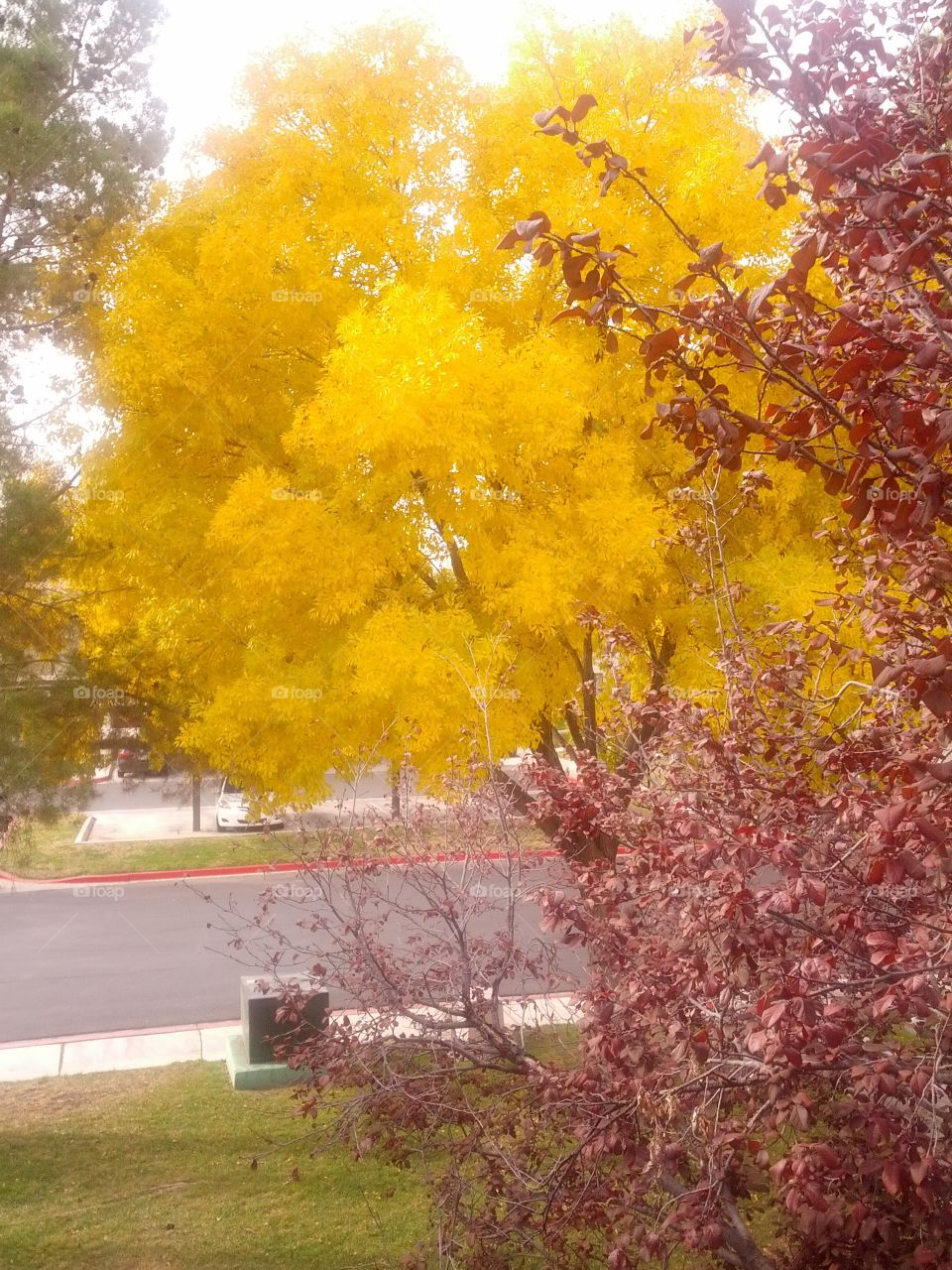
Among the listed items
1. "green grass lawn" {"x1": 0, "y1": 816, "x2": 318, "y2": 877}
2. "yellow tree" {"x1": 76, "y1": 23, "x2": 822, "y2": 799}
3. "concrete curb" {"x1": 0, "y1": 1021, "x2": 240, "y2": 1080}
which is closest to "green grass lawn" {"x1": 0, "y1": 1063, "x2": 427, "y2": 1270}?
"concrete curb" {"x1": 0, "y1": 1021, "x2": 240, "y2": 1080}

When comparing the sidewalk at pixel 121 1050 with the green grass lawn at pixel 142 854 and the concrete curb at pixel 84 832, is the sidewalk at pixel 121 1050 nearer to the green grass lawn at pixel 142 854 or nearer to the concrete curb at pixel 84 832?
the green grass lawn at pixel 142 854

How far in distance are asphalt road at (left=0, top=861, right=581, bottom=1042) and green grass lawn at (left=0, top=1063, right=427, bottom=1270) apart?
123 centimetres

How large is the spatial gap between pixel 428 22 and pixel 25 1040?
9.68 meters

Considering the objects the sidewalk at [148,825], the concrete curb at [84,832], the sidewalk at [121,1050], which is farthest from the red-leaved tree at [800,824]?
the concrete curb at [84,832]

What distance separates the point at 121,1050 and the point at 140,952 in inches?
148

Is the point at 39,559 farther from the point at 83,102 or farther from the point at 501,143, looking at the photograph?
the point at 501,143

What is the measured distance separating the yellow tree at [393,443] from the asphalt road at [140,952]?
154 cm

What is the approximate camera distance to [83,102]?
8.12 meters

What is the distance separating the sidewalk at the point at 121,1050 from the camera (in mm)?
9117

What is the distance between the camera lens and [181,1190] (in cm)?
652

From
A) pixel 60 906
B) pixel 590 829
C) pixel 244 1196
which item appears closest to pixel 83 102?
pixel 590 829

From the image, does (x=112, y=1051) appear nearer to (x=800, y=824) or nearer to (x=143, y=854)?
(x=800, y=824)

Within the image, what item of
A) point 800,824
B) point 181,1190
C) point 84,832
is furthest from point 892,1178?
point 84,832

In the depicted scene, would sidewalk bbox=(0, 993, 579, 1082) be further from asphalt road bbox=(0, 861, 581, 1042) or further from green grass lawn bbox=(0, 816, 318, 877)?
green grass lawn bbox=(0, 816, 318, 877)
